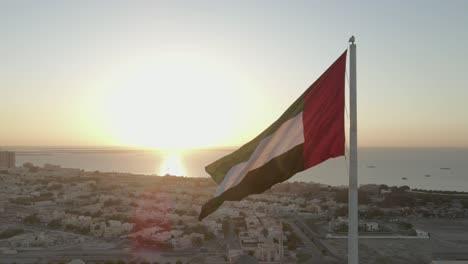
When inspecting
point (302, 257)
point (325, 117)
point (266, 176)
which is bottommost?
point (302, 257)

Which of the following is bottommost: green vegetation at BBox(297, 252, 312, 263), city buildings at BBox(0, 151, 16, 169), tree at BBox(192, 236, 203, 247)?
green vegetation at BBox(297, 252, 312, 263)

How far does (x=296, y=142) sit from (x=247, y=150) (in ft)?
1.39

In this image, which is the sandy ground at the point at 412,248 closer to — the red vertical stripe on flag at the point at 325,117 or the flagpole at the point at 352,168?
the red vertical stripe on flag at the point at 325,117

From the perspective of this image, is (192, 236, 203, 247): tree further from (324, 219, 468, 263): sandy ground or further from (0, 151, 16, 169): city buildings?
(0, 151, 16, 169): city buildings

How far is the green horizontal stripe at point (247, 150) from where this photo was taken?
358cm

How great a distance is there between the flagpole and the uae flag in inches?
8.9

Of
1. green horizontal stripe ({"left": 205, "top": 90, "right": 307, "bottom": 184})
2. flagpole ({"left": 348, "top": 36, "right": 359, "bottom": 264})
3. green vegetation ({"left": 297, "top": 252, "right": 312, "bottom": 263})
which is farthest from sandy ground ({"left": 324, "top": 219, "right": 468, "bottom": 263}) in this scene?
flagpole ({"left": 348, "top": 36, "right": 359, "bottom": 264})

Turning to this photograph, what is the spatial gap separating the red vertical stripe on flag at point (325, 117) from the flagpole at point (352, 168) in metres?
0.22

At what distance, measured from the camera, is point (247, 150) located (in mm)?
3713

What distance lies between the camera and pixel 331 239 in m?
22.5

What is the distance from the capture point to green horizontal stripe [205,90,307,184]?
3582 mm

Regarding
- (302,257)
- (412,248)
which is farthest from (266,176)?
(412,248)

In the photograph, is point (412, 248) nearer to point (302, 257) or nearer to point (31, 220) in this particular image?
point (302, 257)

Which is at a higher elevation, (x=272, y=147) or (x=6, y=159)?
(x=272, y=147)
